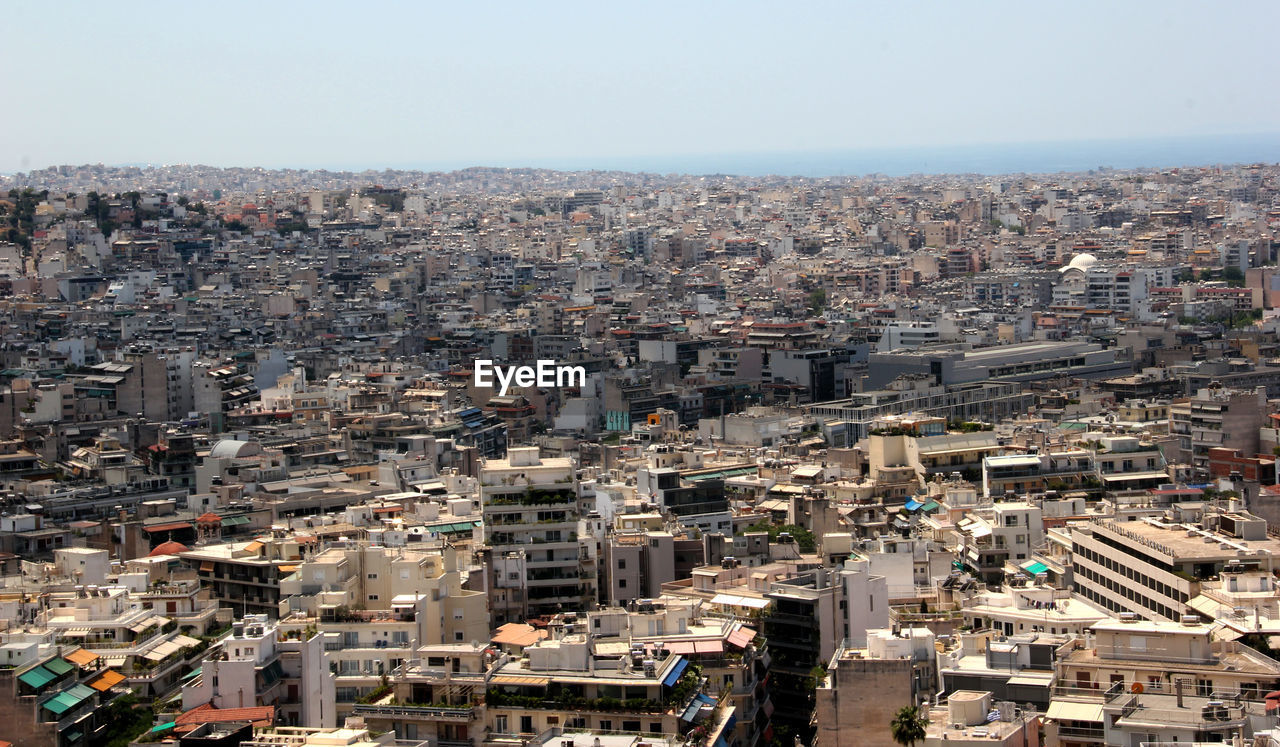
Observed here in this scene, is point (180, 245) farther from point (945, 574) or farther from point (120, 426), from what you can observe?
point (945, 574)

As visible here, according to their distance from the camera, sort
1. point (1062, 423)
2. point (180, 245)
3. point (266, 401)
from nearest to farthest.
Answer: point (1062, 423) < point (266, 401) < point (180, 245)

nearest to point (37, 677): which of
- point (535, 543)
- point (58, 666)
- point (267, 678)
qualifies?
point (58, 666)

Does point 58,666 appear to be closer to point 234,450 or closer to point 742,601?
point 742,601

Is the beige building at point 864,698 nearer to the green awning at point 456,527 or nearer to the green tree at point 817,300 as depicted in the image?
the green awning at point 456,527

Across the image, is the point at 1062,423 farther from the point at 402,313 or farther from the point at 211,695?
the point at 402,313

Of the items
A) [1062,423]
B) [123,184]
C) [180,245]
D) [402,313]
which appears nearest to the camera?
[1062,423]

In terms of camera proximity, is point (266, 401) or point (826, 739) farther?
point (266, 401)

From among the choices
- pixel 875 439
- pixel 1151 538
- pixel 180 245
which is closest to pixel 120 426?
pixel 875 439
